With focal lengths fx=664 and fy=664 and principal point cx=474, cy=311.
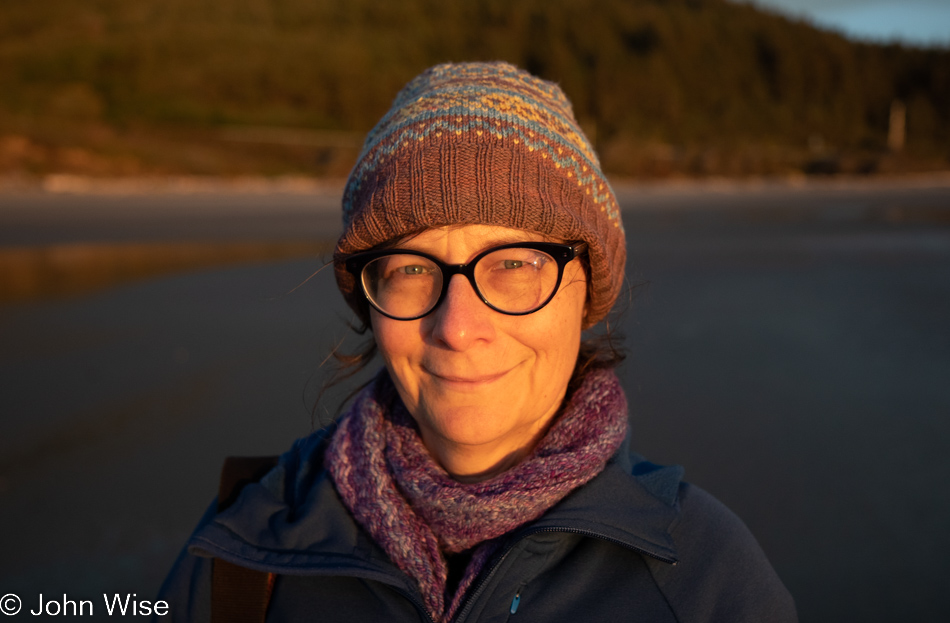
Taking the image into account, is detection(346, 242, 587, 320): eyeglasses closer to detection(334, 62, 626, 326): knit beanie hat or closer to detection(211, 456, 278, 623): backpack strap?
detection(334, 62, 626, 326): knit beanie hat

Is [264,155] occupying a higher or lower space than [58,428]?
higher

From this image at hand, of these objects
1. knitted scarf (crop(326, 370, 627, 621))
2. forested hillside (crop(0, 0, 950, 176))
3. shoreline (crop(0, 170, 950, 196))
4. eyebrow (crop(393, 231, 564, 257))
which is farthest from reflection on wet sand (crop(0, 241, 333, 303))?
forested hillside (crop(0, 0, 950, 176))

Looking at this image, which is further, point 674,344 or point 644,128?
point 644,128

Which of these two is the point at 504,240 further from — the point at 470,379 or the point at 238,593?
the point at 238,593

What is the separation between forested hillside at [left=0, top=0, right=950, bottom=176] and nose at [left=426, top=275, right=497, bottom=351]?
1789 cm

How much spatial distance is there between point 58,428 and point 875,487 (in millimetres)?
3796

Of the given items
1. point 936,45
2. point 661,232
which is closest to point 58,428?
point 661,232

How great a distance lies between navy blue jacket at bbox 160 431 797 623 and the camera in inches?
46.8

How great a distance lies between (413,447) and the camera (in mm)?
1444

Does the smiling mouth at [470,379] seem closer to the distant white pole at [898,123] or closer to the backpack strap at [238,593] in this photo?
the backpack strap at [238,593]

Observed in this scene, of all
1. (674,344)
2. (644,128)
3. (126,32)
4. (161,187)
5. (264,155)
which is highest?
(126,32)

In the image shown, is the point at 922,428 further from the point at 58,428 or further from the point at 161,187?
the point at 161,187

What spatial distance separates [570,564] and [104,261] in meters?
7.00

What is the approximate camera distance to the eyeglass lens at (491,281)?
128 cm
